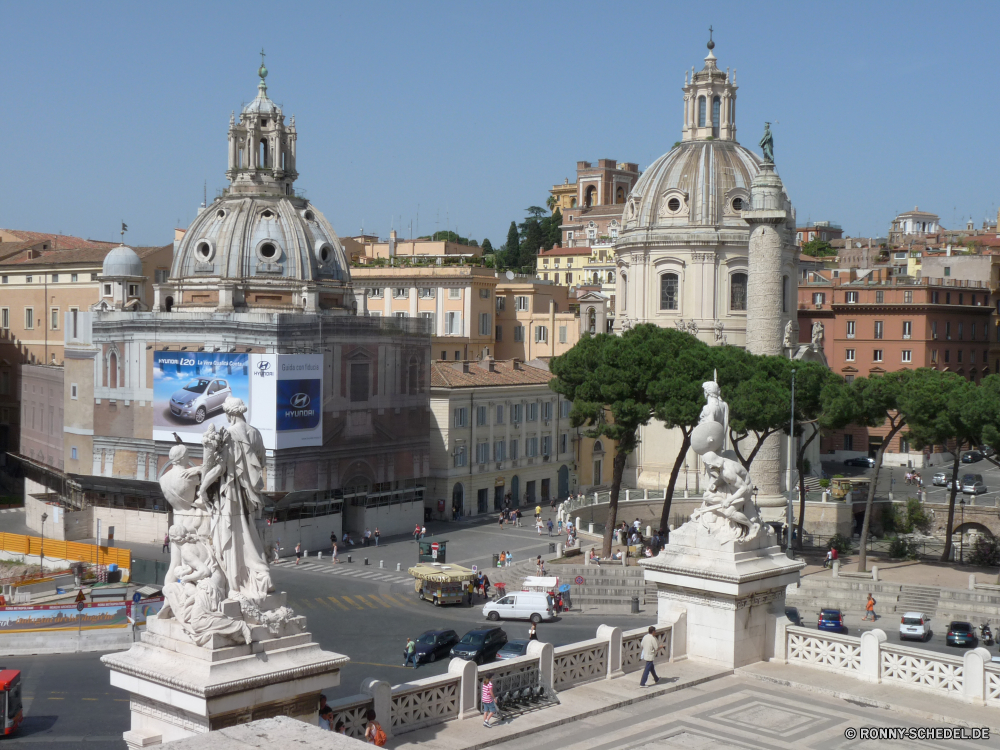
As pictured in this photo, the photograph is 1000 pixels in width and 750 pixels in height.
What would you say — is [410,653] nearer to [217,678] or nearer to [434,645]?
[434,645]

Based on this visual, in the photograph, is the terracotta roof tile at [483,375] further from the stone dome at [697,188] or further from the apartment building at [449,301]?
the apartment building at [449,301]

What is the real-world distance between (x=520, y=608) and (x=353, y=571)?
1004 cm

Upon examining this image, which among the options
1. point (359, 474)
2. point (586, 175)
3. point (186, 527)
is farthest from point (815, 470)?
point (586, 175)

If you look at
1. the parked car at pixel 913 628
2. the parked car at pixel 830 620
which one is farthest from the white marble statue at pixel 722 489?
the parked car at pixel 913 628

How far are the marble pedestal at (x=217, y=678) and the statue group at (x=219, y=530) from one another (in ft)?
0.50

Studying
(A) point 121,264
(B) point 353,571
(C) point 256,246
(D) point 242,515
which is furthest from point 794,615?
(A) point 121,264

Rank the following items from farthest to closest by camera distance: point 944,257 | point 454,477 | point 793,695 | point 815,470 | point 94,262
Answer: point 944,257
point 94,262
point 815,470
point 454,477
point 793,695

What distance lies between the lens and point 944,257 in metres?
89.1

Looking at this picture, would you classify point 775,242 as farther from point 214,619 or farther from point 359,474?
point 214,619

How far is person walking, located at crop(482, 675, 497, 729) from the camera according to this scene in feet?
40.3

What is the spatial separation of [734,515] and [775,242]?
142ft

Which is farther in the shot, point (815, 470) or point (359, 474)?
point (815, 470)

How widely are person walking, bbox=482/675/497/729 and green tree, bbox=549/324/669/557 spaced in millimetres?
33276

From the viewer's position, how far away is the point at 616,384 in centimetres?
4725
